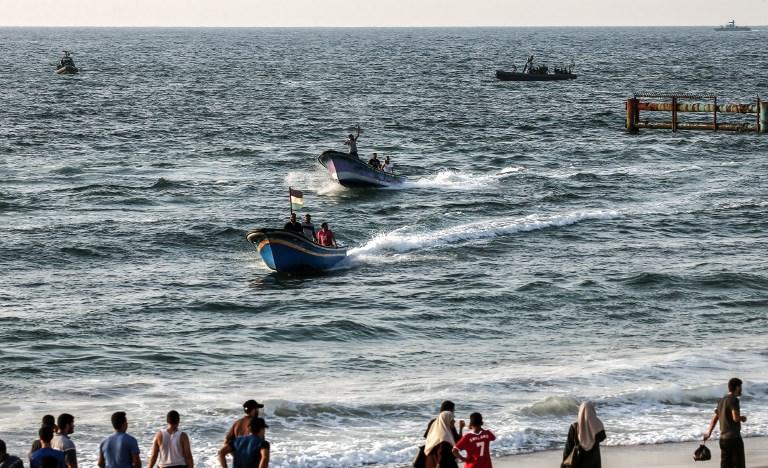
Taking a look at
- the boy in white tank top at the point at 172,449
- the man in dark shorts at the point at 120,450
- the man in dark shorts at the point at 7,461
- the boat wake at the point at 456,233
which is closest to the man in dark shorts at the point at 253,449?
the boy in white tank top at the point at 172,449

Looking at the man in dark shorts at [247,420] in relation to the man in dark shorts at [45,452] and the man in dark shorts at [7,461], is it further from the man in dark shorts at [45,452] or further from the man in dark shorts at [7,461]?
the man in dark shorts at [7,461]

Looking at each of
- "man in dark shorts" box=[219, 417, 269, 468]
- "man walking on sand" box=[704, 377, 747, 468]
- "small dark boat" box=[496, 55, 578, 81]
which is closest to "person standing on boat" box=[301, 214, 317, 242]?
"man walking on sand" box=[704, 377, 747, 468]

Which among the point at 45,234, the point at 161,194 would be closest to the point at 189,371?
the point at 45,234

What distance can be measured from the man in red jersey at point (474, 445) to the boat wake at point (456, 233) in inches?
852

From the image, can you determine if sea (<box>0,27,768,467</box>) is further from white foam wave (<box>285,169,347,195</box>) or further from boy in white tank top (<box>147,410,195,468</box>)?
boy in white tank top (<box>147,410,195,468</box>)

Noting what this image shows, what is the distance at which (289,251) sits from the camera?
32.2 meters

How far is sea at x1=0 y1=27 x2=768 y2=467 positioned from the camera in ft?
67.7

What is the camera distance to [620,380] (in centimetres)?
2208

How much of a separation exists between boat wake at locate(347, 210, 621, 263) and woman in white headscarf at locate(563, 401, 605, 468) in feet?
71.4

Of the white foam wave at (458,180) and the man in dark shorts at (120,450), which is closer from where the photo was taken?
the man in dark shorts at (120,450)

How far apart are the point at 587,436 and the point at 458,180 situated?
38.9 metres

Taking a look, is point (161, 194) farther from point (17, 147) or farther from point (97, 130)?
point (97, 130)

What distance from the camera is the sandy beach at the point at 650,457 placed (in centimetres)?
1722

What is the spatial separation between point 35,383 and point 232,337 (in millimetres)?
4932
